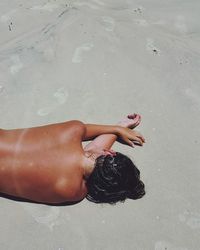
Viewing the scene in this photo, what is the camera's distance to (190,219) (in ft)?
8.92

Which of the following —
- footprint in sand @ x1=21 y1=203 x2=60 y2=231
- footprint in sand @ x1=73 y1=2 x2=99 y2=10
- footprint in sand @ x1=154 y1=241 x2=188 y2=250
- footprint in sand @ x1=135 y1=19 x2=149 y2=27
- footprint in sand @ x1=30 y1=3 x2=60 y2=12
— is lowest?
footprint in sand @ x1=154 y1=241 x2=188 y2=250

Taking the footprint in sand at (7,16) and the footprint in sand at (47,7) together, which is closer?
the footprint in sand at (7,16)

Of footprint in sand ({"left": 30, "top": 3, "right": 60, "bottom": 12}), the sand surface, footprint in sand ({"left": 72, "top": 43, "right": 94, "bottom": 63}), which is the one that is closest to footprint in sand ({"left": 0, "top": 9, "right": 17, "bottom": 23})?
the sand surface

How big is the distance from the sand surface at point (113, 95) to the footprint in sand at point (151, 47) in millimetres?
10

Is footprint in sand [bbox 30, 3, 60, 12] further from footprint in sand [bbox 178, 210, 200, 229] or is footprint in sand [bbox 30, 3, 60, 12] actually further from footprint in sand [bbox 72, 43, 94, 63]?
footprint in sand [bbox 178, 210, 200, 229]

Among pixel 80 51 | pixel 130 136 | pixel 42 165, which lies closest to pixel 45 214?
pixel 42 165

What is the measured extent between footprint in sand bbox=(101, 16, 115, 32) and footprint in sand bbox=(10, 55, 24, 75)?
1.02 metres

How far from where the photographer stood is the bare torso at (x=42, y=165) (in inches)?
98.1

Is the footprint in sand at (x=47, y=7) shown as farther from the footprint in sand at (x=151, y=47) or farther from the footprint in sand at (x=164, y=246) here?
the footprint in sand at (x=164, y=246)

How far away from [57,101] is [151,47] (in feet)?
4.01

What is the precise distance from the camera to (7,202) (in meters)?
2.77

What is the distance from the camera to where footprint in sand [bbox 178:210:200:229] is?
2.69 m

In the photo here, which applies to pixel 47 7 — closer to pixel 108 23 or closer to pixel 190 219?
pixel 108 23

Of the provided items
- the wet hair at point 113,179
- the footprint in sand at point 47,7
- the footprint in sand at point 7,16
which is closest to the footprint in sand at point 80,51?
the footprint in sand at point 47,7
